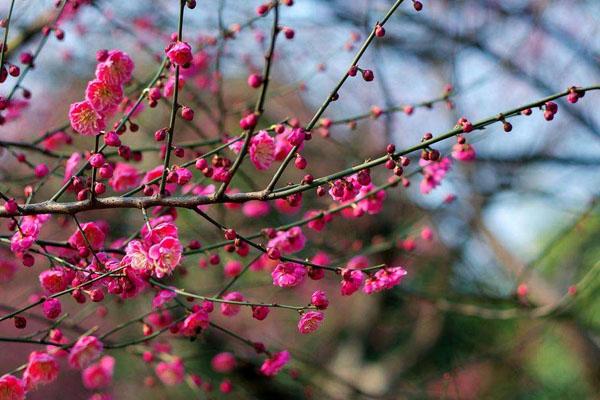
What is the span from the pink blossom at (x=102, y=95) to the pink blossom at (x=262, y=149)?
36cm

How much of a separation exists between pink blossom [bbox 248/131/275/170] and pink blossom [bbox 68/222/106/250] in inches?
18.9

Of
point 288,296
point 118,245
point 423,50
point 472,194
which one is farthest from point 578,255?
point 118,245

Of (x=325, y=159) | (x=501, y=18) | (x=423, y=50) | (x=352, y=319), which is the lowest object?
(x=352, y=319)

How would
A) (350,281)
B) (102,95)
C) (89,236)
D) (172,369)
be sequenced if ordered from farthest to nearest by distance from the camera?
(172,369), (89,236), (350,281), (102,95)

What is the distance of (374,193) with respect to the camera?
6.96 ft

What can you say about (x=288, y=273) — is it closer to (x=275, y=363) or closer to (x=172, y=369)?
(x=275, y=363)

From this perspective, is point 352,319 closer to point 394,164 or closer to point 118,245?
point 118,245

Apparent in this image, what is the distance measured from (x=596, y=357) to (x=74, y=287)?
4145 millimetres

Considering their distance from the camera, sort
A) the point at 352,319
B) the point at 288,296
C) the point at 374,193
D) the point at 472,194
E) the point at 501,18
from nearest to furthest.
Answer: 1. the point at 374,193
2. the point at 501,18
3. the point at 472,194
4. the point at 288,296
5. the point at 352,319

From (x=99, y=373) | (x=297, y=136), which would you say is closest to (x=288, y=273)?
(x=297, y=136)

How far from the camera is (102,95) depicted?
167cm

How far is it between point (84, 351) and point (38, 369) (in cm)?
13

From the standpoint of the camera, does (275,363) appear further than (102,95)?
Yes

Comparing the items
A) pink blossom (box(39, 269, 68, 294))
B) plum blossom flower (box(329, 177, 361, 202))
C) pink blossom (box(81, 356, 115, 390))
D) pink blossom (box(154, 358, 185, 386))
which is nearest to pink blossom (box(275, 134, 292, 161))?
plum blossom flower (box(329, 177, 361, 202))
